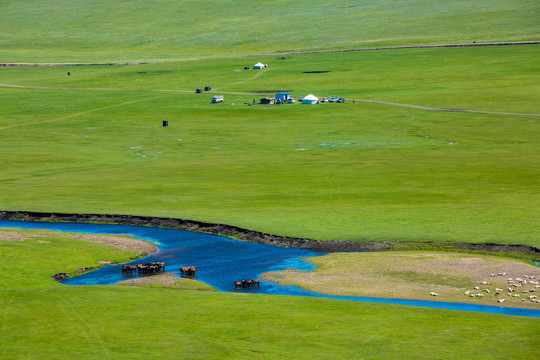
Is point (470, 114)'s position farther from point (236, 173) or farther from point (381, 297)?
point (381, 297)

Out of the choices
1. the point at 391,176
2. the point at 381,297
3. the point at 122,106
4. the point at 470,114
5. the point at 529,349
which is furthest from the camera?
the point at 122,106

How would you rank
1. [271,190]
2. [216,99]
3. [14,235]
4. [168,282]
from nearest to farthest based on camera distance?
[168,282] → [14,235] → [271,190] → [216,99]

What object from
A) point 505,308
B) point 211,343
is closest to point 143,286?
point 211,343

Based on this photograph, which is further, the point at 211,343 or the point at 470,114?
the point at 470,114

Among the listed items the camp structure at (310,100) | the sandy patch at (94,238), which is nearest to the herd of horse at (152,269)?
the sandy patch at (94,238)

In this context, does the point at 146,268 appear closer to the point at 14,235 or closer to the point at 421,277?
the point at 14,235

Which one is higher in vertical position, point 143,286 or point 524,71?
point 524,71

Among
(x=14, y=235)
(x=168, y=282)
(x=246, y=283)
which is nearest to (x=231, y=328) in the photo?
(x=246, y=283)
